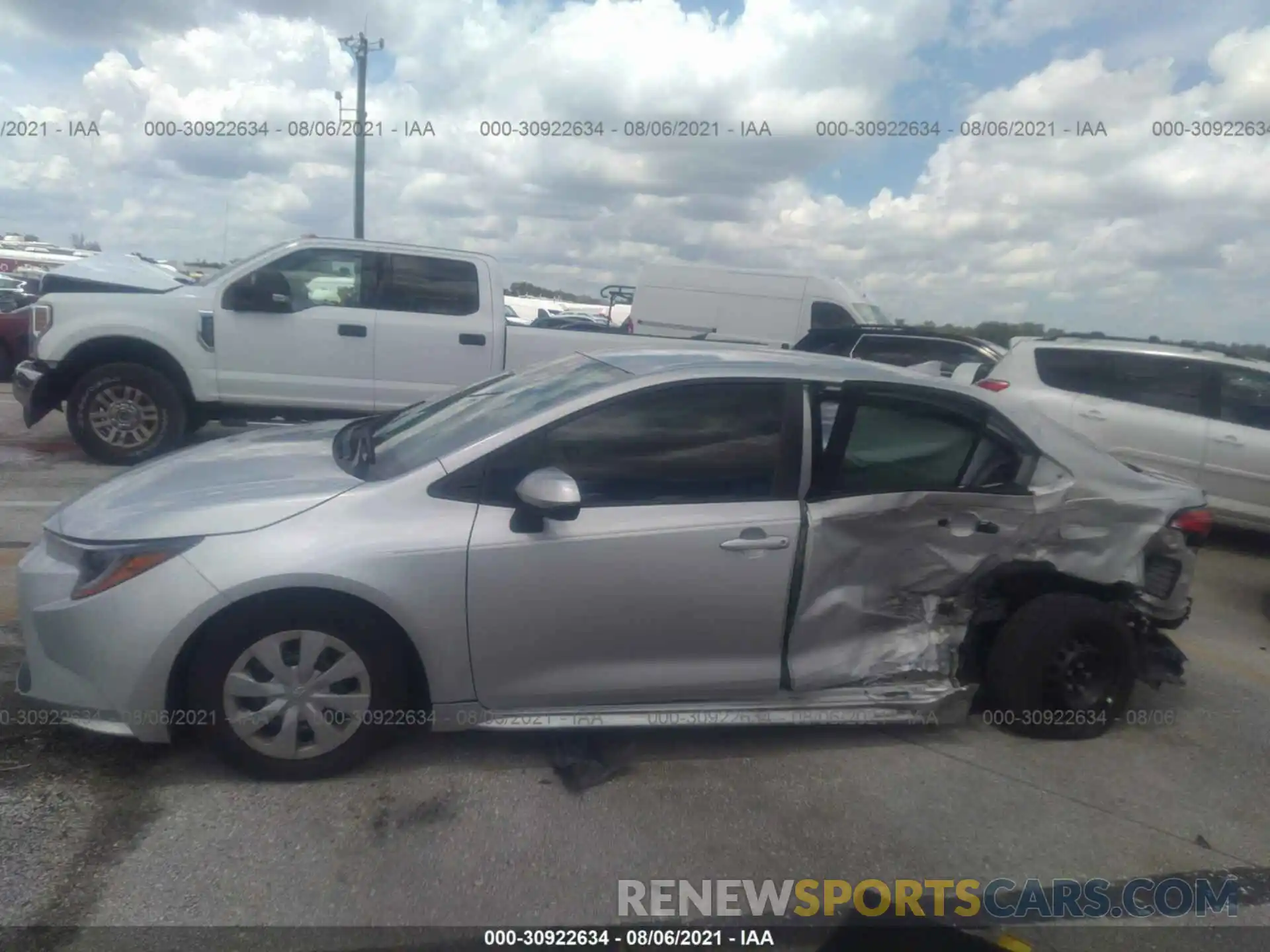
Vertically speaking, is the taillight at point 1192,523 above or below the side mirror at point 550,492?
below

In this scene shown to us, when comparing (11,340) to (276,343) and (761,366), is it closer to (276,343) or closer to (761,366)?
(276,343)

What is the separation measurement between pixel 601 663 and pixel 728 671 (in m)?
0.49

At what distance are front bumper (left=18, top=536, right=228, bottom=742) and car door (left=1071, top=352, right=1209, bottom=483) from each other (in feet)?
23.5

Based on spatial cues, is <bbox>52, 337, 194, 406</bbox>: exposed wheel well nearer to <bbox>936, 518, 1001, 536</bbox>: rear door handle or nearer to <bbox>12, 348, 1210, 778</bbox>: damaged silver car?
<bbox>12, 348, 1210, 778</bbox>: damaged silver car

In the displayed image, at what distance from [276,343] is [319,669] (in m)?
6.14

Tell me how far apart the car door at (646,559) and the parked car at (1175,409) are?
4932 mm

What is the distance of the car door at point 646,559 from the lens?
3.63 meters

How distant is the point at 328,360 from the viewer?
9.12 m

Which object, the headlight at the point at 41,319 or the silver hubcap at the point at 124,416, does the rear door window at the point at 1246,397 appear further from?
the headlight at the point at 41,319

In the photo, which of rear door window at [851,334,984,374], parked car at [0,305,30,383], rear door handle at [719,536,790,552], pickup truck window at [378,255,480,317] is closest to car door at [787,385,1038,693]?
rear door handle at [719,536,790,552]

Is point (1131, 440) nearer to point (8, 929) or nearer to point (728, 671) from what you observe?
point (728, 671)

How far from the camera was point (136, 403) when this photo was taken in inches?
351

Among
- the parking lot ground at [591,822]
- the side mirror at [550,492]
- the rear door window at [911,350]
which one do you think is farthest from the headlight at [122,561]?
the rear door window at [911,350]

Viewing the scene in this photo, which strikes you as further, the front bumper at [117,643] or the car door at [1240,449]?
the car door at [1240,449]
